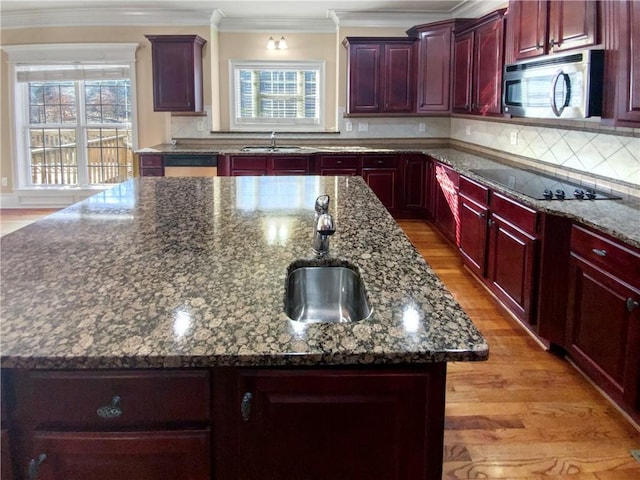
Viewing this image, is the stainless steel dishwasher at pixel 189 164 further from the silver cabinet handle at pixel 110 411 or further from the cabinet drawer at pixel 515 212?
the silver cabinet handle at pixel 110 411

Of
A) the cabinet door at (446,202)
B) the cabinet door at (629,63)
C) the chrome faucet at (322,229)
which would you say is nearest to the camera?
the chrome faucet at (322,229)

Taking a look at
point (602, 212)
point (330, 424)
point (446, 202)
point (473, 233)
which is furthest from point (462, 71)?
point (330, 424)

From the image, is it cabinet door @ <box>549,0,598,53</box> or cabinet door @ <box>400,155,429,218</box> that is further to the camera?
cabinet door @ <box>400,155,429,218</box>

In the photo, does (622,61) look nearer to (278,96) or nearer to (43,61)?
(278,96)

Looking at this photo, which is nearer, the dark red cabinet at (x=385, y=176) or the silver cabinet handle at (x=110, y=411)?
the silver cabinet handle at (x=110, y=411)

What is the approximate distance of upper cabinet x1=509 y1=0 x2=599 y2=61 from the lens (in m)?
2.98

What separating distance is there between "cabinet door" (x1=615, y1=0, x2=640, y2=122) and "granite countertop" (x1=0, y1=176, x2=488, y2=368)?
128 cm

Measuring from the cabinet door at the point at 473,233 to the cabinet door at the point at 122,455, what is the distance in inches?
120

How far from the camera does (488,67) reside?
15.8 feet

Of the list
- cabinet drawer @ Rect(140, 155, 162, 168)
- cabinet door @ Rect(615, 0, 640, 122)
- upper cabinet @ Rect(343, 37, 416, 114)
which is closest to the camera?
cabinet door @ Rect(615, 0, 640, 122)

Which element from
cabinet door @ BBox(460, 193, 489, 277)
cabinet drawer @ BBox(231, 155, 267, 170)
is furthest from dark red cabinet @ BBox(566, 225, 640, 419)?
cabinet drawer @ BBox(231, 155, 267, 170)

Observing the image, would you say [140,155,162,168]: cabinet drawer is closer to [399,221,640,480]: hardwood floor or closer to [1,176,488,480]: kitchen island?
[399,221,640,480]: hardwood floor

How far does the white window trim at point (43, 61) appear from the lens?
6.95 meters

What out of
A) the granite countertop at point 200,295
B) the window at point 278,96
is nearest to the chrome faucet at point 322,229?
→ the granite countertop at point 200,295
